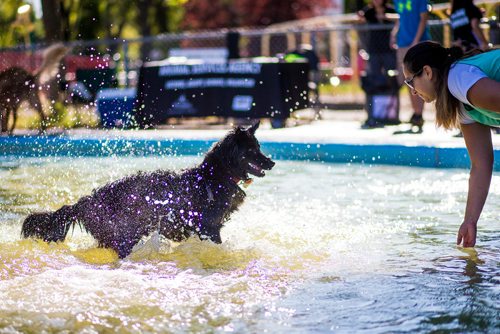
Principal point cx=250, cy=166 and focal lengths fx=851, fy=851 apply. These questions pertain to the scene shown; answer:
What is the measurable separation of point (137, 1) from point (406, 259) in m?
26.5

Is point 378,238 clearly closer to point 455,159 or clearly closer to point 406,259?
point 406,259

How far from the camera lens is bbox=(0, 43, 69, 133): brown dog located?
12844 mm

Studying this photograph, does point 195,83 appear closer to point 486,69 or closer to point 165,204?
point 165,204

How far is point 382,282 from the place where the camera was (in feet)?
15.7

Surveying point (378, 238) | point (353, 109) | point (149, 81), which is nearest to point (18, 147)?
point (149, 81)

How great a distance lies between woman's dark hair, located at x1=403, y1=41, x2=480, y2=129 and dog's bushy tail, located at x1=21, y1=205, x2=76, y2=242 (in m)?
2.44

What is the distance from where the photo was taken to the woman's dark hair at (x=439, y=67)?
14.6 feet

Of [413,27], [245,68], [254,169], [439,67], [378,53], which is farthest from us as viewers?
[245,68]

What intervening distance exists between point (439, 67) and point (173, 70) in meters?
10.0

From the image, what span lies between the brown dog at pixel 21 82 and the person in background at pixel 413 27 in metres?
5.14

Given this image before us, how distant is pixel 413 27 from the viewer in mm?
11523

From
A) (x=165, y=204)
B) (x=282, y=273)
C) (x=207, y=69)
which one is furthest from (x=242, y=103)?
(x=282, y=273)

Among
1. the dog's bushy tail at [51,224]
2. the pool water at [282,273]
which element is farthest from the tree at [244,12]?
the dog's bushy tail at [51,224]

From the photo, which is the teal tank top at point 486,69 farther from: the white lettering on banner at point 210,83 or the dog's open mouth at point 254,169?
the white lettering on banner at point 210,83
